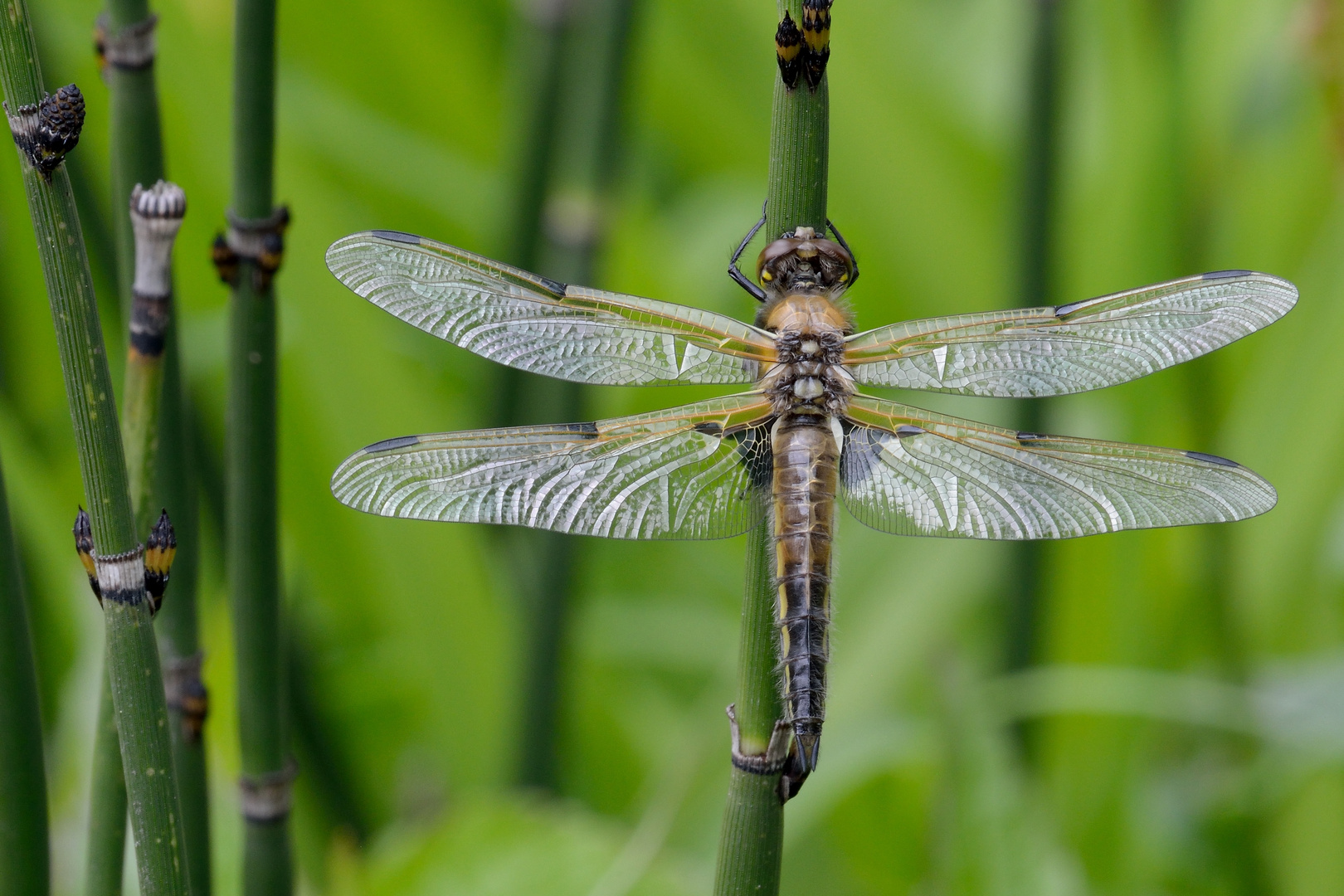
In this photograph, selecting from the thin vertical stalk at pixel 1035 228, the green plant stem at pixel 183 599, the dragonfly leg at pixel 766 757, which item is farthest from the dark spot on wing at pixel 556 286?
the thin vertical stalk at pixel 1035 228

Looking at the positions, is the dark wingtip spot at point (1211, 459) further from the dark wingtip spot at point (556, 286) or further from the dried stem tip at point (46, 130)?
the dried stem tip at point (46, 130)

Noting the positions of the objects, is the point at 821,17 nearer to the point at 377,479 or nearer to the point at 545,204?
the point at 377,479

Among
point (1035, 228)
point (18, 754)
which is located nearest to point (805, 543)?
point (18, 754)

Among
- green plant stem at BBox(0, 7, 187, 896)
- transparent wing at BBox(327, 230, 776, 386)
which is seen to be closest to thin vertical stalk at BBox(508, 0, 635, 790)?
transparent wing at BBox(327, 230, 776, 386)

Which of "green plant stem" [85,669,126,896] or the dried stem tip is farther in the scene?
"green plant stem" [85,669,126,896]

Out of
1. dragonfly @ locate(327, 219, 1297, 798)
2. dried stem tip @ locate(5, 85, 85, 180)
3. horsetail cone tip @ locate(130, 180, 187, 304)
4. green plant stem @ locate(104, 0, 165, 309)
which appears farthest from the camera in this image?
dragonfly @ locate(327, 219, 1297, 798)

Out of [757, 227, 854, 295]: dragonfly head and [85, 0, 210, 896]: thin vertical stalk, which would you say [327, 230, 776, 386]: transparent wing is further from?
[85, 0, 210, 896]: thin vertical stalk

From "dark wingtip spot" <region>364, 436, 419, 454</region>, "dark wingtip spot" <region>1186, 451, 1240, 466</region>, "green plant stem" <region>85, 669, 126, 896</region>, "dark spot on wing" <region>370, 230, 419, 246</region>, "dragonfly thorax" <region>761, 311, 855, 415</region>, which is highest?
"dark spot on wing" <region>370, 230, 419, 246</region>

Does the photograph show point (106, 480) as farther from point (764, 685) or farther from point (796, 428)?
point (796, 428)
